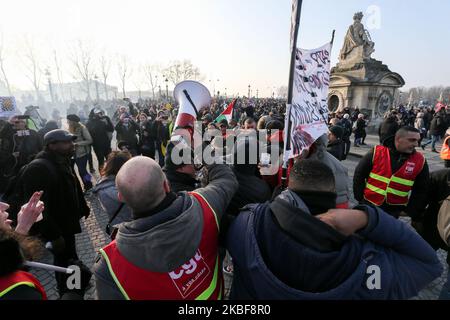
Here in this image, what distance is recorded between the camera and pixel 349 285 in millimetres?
1194

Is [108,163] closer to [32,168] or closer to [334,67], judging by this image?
[32,168]

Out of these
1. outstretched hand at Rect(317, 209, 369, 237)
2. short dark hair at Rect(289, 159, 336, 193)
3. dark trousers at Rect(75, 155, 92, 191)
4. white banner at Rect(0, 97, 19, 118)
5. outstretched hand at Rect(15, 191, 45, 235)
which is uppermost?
white banner at Rect(0, 97, 19, 118)

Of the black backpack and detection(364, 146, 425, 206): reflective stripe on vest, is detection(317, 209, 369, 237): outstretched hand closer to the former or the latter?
detection(364, 146, 425, 206): reflective stripe on vest

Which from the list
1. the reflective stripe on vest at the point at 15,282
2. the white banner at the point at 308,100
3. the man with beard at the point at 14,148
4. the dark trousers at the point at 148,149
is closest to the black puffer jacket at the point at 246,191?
the white banner at the point at 308,100

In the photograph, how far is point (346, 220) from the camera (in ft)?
4.15

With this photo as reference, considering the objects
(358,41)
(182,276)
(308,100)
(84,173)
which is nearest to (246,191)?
(182,276)

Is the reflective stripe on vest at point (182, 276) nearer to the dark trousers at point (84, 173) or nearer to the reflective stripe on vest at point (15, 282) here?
the reflective stripe on vest at point (15, 282)

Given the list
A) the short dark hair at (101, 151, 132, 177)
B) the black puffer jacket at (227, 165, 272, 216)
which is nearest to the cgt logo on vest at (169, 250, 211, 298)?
the black puffer jacket at (227, 165, 272, 216)

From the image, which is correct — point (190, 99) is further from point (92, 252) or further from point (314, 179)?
point (92, 252)

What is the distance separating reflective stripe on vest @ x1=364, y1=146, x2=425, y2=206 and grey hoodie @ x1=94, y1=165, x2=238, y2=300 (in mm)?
2729

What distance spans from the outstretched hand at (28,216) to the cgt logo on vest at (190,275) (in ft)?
4.16

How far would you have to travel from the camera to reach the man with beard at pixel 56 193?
8.79 ft

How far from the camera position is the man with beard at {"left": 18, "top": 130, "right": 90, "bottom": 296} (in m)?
2.68
